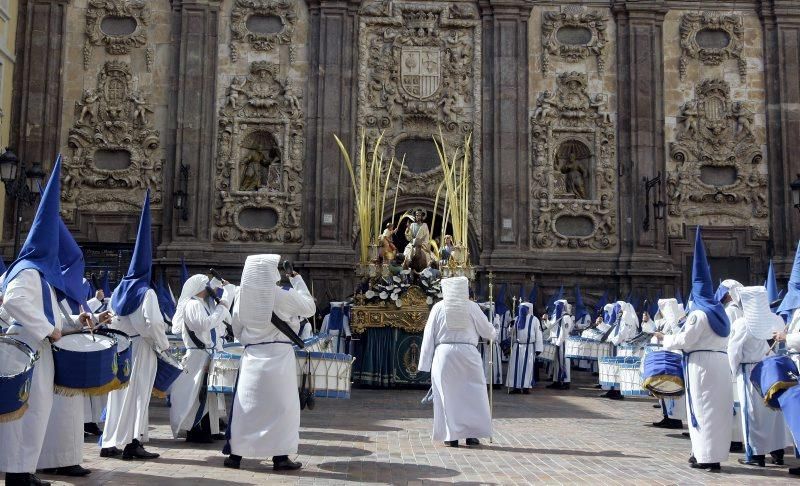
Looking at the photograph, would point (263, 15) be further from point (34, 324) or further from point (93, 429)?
point (34, 324)

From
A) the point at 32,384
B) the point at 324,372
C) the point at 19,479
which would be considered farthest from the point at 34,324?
the point at 324,372

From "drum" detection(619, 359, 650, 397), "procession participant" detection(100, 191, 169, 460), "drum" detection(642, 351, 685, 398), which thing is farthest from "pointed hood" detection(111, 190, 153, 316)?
"drum" detection(619, 359, 650, 397)

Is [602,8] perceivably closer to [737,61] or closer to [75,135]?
[737,61]

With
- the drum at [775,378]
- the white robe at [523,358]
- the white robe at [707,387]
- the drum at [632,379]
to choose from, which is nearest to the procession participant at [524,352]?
the white robe at [523,358]

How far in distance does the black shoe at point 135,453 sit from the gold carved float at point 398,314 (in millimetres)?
9550

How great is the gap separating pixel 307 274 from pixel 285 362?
649 inches

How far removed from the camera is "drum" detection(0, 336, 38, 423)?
6.88 m

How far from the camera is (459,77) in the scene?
1059 inches

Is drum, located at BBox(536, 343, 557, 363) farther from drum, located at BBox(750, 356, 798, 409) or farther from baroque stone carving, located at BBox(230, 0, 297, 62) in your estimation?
baroque stone carving, located at BBox(230, 0, 297, 62)

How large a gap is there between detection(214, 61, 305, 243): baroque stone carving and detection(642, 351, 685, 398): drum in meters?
16.8

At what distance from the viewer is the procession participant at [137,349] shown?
938 cm

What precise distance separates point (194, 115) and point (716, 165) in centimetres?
1576

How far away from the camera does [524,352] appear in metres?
19.5

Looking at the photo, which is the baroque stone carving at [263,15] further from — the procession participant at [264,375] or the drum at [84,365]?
the drum at [84,365]
